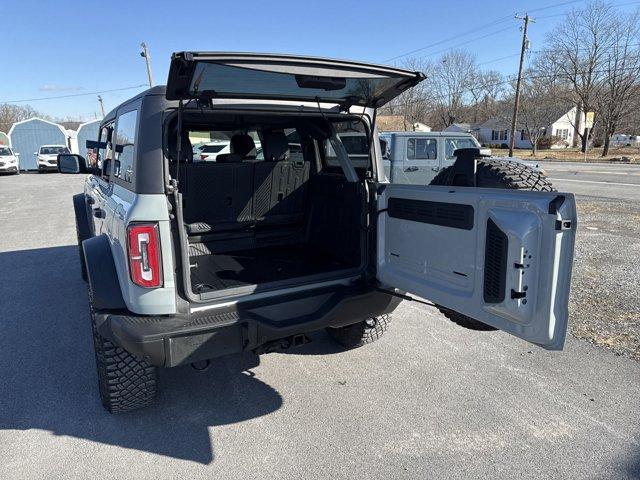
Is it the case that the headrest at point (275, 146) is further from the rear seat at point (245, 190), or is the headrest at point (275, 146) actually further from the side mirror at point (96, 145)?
the side mirror at point (96, 145)

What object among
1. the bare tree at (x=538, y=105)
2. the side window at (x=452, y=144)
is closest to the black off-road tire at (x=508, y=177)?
the side window at (x=452, y=144)

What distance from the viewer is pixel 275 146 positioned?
441 centimetres

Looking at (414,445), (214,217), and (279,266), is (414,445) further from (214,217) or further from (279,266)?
(214,217)

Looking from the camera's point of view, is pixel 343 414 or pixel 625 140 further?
pixel 625 140

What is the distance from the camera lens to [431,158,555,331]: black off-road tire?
2.57 meters

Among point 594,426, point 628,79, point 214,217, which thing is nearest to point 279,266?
point 214,217

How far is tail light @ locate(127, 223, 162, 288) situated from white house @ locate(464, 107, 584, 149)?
5836 cm

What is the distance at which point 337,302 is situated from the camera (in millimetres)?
2881

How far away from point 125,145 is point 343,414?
2.21 m

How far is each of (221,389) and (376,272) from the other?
1.37 meters

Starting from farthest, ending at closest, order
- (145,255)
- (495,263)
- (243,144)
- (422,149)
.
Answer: (422,149) → (243,144) → (145,255) → (495,263)

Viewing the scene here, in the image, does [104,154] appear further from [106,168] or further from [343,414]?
[343,414]

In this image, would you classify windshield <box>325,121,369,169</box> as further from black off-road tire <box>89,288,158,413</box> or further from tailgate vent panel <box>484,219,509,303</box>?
black off-road tire <box>89,288,158,413</box>

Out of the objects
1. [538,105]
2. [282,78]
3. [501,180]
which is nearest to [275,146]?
[282,78]
